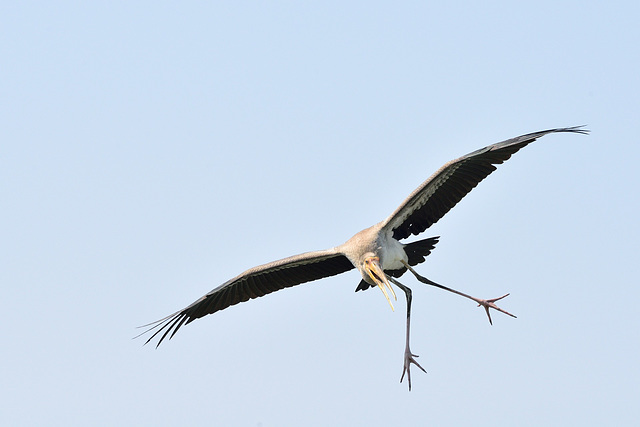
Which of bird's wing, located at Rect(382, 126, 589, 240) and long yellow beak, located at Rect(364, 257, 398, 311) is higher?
bird's wing, located at Rect(382, 126, 589, 240)

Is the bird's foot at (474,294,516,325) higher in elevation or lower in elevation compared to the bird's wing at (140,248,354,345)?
lower

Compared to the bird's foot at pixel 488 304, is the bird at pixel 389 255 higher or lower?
higher

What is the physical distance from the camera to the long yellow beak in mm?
18375

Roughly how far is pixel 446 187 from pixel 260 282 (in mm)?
3733

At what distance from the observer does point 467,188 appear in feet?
59.6

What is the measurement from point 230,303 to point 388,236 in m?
3.05

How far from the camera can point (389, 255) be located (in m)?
18.7

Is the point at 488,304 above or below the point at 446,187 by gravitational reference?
below

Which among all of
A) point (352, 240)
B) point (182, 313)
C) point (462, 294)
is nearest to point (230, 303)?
point (182, 313)

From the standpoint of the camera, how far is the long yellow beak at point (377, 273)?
18.4 metres

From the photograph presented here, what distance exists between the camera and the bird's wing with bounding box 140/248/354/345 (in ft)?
64.0

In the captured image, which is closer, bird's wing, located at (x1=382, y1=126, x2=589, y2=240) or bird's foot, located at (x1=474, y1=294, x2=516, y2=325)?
bird's wing, located at (x1=382, y1=126, x2=589, y2=240)

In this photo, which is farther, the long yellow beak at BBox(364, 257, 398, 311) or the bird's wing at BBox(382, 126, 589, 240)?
the long yellow beak at BBox(364, 257, 398, 311)

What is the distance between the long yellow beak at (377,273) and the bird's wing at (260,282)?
1.01m
